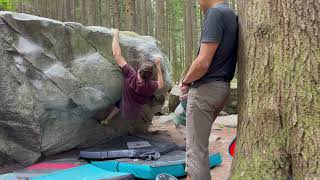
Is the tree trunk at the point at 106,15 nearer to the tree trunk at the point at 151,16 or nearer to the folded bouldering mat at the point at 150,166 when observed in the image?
the tree trunk at the point at 151,16

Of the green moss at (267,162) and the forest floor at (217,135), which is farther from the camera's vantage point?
the forest floor at (217,135)

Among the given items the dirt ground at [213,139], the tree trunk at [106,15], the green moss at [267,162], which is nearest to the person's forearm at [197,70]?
the green moss at [267,162]

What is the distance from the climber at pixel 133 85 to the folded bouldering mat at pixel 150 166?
138 centimetres

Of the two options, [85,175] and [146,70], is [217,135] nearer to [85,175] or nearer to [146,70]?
[146,70]

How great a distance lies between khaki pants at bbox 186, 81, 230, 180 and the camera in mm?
3984

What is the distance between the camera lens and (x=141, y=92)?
7.46 metres

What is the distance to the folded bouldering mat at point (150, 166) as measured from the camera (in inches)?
233

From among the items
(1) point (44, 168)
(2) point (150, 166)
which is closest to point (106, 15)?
(1) point (44, 168)

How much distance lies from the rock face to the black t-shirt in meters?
3.64

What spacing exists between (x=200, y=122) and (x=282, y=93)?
3.04 ft

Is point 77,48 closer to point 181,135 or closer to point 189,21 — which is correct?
point 181,135

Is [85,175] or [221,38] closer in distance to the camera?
[221,38]

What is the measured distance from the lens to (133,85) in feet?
24.3

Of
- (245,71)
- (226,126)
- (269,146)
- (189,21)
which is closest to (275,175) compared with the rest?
(269,146)
